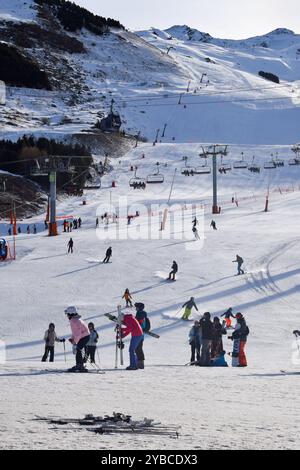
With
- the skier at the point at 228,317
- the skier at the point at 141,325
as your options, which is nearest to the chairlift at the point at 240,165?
the skier at the point at 228,317

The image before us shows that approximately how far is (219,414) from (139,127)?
312 feet

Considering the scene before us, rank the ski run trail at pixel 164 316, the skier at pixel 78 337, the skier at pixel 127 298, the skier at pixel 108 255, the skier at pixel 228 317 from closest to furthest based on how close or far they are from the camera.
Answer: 1. the ski run trail at pixel 164 316
2. the skier at pixel 78 337
3. the skier at pixel 228 317
4. the skier at pixel 127 298
5. the skier at pixel 108 255

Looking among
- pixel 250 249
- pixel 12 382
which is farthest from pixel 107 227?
pixel 12 382

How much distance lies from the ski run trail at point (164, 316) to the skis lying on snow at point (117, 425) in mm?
140

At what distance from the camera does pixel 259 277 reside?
86.8 ft

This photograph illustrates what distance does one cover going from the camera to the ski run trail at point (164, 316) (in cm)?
689

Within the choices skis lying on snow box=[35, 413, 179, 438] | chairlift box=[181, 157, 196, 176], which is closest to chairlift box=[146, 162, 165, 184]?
chairlift box=[181, 157, 196, 176]

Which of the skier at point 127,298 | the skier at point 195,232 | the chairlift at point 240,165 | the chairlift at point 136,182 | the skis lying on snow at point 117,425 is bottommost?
the skier at point 127,298

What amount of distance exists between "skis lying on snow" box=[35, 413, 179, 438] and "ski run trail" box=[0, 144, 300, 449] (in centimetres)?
14

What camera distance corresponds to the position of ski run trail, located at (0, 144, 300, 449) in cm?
689

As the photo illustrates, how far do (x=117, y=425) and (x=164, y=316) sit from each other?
1422cm

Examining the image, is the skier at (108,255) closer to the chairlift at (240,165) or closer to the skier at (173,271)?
the skier at (173,271)

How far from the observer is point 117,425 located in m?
6.65

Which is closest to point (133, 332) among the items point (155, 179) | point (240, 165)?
point (155, 179)
